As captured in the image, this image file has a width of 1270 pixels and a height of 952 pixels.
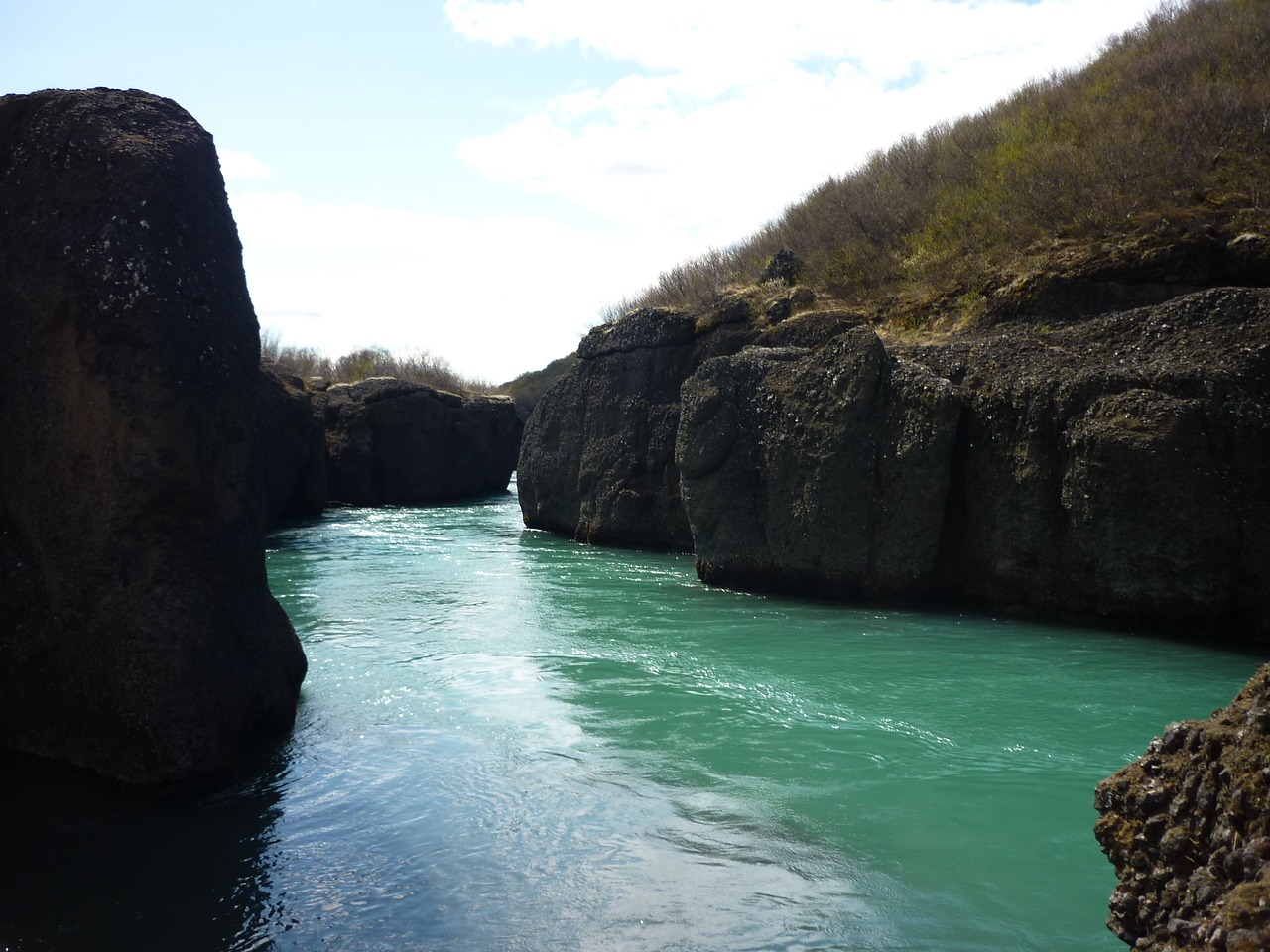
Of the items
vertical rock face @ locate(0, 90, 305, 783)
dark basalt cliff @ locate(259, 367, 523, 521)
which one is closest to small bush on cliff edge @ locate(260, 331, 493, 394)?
dark basalt cliff @ locate(259, 367, 523, 521)

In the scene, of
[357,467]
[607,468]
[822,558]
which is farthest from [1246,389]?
[357,467]

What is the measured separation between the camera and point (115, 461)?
15.3 feet

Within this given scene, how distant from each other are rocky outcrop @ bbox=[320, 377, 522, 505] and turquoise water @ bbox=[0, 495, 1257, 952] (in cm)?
1420

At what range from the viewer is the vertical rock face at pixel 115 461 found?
4.64 metres

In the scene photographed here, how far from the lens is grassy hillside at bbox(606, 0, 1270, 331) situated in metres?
10.7

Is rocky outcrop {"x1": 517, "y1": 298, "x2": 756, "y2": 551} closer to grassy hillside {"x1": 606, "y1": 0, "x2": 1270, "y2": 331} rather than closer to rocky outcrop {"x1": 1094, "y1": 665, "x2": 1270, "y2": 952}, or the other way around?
grassy hillside {"x1": 606, "y1": 0, "x2": 1270, "y2": 331}

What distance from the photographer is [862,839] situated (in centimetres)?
421

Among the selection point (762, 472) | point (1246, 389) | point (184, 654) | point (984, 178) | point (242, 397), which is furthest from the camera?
point (984, 178)

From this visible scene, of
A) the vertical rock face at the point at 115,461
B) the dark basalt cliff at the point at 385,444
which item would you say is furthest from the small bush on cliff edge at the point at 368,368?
the vertical rock face at the point at 115,461

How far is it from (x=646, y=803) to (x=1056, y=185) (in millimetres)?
10038

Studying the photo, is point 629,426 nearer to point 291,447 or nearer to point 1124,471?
point 291,447

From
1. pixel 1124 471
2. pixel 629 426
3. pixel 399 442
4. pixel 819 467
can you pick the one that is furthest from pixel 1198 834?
pixel 399 442

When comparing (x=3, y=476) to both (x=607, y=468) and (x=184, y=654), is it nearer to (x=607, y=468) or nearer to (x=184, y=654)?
(x=184, y=654)

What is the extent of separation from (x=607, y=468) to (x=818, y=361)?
5024mm
